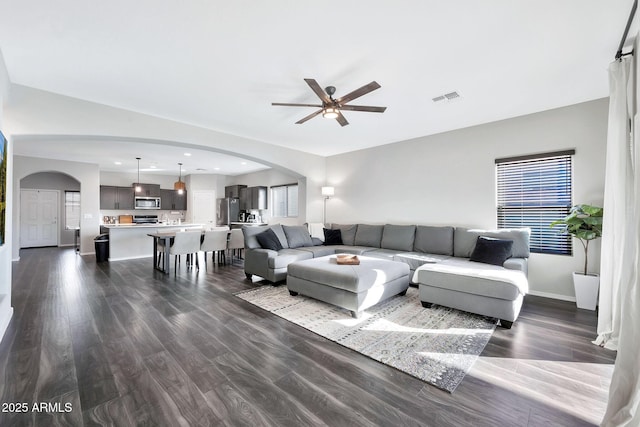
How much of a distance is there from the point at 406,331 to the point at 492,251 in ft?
6.29

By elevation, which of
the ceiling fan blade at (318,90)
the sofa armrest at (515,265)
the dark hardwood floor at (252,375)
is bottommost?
the dark hardwood floor at (252,375)

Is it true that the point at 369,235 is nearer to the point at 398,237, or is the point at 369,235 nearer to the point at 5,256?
the point at 398,237

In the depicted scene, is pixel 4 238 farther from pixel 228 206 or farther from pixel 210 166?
pixel 228 206

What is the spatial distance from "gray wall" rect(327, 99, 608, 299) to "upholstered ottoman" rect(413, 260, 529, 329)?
1.33m

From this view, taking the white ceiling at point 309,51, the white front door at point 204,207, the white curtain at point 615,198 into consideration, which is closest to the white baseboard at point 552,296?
the white curtain at point 615,198

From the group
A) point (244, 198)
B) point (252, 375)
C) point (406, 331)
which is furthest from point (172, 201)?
point (406, 331)

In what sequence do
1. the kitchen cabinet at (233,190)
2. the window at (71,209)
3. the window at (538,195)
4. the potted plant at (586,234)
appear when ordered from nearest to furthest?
the potted plant at (586,234)
the window at (538,195)
the window at (71,209)
the kitchen cabinet at (233,190)

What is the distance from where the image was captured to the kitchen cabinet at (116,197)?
864 centimetres

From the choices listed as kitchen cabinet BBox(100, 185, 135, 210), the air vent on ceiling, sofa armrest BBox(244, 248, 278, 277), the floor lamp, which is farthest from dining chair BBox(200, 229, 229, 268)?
kitchen cabinet BBox(100, 185, 135, 210)

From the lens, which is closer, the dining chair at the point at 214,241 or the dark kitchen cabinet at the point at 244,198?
the dining chair at the point at 214,241

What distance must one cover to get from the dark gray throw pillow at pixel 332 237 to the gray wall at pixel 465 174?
2.44 feet

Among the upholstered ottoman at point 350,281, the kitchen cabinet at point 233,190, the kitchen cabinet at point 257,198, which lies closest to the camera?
the upholstered ottoman at point 350,281

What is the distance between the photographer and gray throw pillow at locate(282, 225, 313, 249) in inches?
207

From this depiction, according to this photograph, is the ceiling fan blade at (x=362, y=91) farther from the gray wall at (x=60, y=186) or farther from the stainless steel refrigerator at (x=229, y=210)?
the gray wall at (x=60, y=186)
